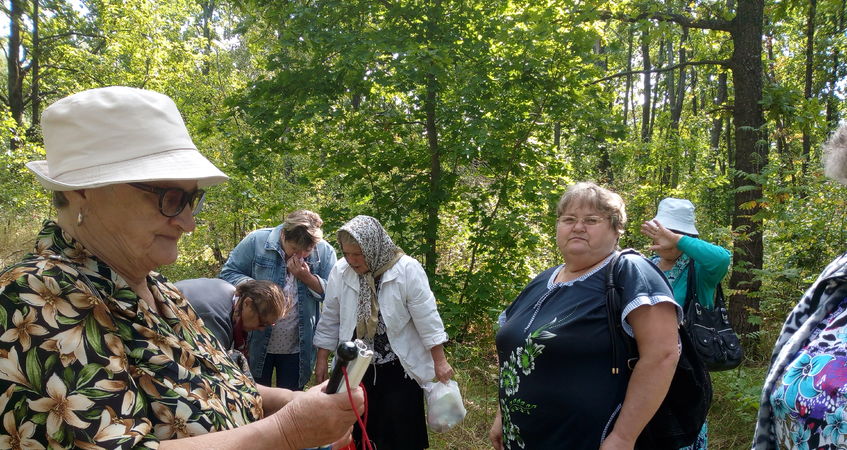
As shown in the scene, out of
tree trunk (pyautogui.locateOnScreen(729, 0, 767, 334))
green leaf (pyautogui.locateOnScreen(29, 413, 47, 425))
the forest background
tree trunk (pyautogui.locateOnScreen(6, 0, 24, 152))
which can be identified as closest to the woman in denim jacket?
the forest background

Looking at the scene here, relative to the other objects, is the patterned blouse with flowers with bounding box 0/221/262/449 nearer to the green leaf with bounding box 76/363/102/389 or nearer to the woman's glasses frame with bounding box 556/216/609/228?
the green leaf with bounding box 76/363/102/389

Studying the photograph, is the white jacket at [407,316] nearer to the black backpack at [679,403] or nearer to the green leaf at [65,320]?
the black backpack at [679,403]

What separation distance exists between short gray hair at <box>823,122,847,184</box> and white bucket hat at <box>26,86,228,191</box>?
176cm

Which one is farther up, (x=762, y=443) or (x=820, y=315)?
(x=820, y=315)

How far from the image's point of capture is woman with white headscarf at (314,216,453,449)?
3.17 meters

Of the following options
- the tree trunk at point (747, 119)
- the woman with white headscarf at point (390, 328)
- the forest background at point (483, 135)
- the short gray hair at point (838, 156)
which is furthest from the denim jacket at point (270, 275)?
the tree trunk at point (747, 119)

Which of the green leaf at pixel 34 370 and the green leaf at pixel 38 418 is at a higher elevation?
the green leaf at pixel 34 370

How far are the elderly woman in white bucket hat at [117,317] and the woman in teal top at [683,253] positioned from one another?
7.40 feet

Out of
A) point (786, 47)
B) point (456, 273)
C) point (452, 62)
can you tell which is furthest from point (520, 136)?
point (786, 47)

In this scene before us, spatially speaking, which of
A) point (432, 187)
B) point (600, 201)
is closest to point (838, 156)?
point (600, 201)

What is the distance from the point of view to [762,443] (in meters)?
1.55

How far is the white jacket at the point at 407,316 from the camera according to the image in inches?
125

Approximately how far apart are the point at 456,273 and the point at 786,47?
16729 millimetres

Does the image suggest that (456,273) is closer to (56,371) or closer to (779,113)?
(779,113)
